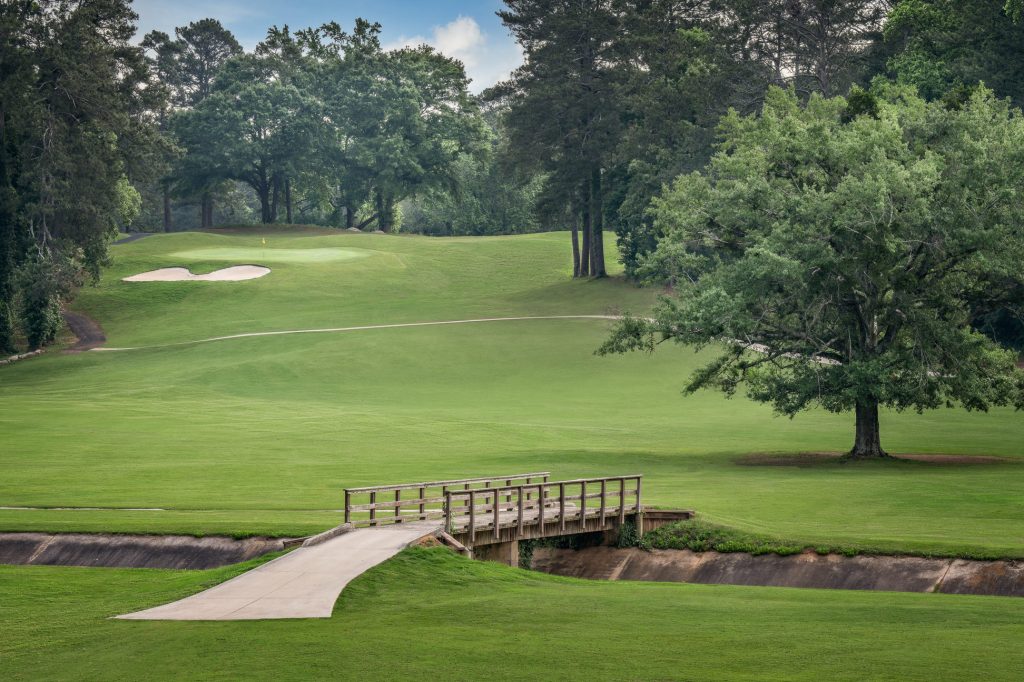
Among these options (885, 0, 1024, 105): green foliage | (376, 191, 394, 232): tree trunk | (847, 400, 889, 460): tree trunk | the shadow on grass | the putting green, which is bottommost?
the shadow on grass

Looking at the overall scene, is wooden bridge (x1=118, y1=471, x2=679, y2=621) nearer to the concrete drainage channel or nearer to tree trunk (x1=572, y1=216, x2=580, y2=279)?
the concrete drainage channel

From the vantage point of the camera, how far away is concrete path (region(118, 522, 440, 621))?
17.9m

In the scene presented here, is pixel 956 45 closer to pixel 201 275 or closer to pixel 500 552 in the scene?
pixel 201 275

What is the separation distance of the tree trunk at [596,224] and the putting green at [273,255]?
72.2ft

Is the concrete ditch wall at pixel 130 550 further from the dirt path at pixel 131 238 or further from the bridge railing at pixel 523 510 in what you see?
the dirt path at pixel 131 238

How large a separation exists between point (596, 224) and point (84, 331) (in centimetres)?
4003

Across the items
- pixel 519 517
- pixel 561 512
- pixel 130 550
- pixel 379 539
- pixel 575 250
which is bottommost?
pixel 130 550

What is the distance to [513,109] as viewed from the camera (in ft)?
322

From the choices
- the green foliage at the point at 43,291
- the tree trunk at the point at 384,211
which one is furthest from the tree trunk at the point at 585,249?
the tree trunk at the point at 384,211

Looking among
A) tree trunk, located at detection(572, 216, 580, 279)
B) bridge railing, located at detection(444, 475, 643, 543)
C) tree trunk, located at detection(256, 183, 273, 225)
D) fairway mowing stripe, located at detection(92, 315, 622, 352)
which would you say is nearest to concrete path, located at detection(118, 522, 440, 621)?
bridge railing, located at detection(444, 475, 643, 543)

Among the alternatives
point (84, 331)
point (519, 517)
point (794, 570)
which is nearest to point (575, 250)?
point (84, 331)

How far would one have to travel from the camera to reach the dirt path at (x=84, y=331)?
82000 mm

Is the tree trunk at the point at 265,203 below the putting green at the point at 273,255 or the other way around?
the other way around

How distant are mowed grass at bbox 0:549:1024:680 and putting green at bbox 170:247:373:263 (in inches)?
3437
